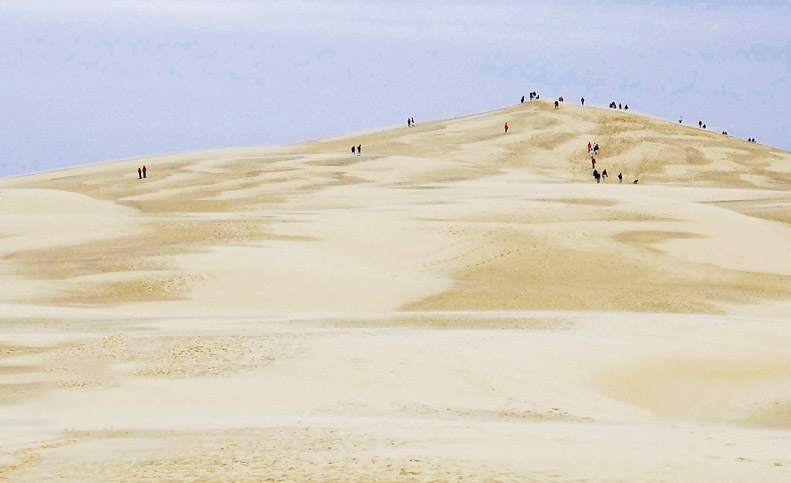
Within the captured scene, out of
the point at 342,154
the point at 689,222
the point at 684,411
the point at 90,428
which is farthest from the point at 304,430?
the point at 342,154

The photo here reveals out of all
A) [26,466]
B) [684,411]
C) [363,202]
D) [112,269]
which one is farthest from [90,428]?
[363,202]

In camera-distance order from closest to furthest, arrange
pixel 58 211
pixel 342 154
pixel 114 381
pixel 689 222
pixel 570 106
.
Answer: pixel 114 381, pixel 689 222, pixel 58 211, pixel 342 154, pixel 570 106

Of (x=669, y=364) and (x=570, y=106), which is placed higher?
(x=570, y=106)

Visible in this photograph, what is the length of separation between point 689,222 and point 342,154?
115 feet

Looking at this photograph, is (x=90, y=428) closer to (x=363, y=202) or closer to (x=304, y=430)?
(x=304, y=430)

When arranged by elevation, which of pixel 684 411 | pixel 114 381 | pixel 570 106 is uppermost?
pixel 570 106

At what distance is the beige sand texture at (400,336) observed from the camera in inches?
476

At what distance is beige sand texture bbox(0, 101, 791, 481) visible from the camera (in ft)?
39.6

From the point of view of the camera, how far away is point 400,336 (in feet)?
69.4

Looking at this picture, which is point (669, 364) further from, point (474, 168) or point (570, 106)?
point (570, 106)

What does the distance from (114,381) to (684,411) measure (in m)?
9.75

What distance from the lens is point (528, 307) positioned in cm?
2917

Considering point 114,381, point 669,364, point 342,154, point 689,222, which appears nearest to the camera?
point 114,381

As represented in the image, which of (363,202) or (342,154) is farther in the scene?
(342,154)
